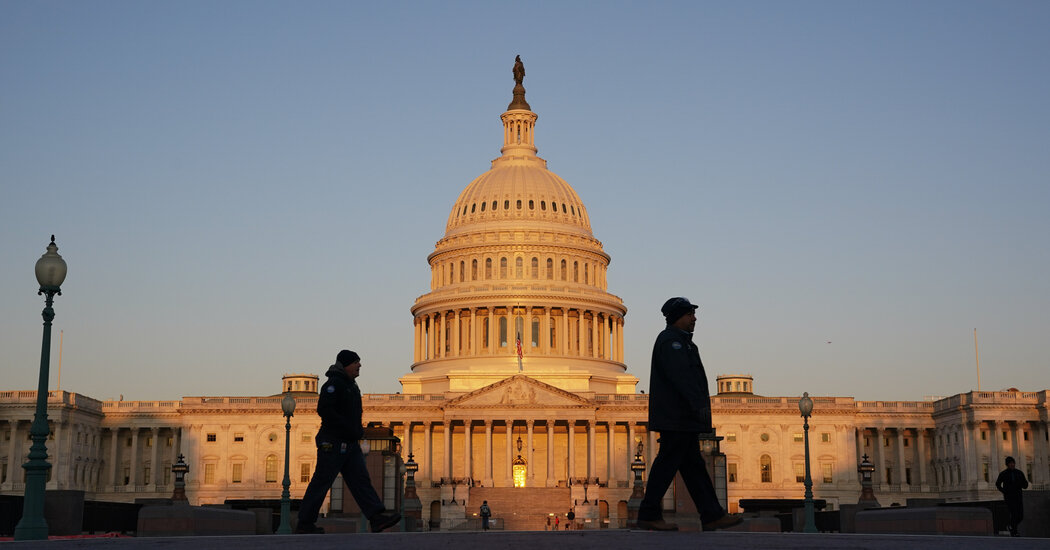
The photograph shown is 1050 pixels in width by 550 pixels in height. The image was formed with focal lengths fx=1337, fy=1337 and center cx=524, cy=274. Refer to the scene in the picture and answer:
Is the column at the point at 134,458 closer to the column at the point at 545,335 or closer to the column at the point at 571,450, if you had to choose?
the column at the point at 545,335

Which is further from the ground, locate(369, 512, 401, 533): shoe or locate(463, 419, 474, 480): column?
locate(463, 419, 474, 480): column

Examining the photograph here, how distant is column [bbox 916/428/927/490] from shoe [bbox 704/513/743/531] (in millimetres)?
106229

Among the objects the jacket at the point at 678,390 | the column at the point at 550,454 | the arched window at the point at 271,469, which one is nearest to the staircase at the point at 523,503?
the column at the point at 550,454

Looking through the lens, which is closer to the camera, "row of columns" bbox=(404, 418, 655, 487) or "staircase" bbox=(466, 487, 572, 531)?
"staircase" bbox=(466, 487, 572, 531)

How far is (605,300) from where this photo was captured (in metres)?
132

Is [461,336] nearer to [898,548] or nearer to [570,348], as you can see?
[570,348]

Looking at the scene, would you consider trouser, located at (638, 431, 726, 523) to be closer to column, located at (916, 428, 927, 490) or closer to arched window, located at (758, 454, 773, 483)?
arched window, located at (758, 454, 773, 483)

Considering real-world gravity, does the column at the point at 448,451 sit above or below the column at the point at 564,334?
below

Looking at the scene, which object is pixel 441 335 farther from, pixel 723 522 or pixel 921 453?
pixel 723 522

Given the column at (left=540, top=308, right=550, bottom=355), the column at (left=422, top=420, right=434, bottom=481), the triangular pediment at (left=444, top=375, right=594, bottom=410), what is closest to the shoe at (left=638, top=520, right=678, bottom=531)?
the triangular pediment at (left=444, top=375, right=594, bottom=410)

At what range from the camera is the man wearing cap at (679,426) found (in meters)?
19.6

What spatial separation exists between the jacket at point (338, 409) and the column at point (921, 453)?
10511 cm

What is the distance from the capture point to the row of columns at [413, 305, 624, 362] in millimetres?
128375

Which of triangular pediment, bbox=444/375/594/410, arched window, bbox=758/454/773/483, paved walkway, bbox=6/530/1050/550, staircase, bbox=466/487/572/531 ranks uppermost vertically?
triangular pediment, bbox=444/375/594/410
